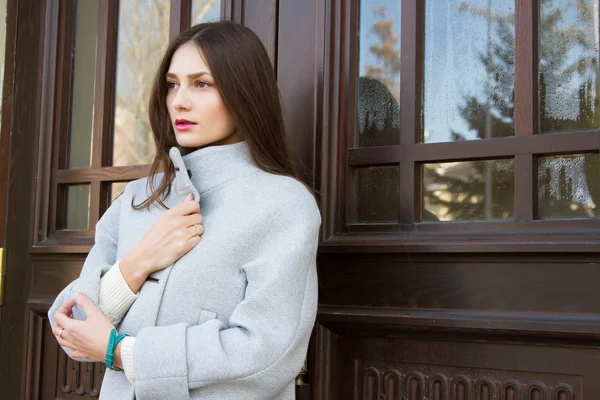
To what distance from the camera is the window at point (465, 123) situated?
4.71ft

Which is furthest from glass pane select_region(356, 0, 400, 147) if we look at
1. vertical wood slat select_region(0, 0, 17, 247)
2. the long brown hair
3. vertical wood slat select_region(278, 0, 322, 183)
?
vertical wood slat select_region(0, 0, 17, 247)

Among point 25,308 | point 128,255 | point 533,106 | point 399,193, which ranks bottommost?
point 25,308

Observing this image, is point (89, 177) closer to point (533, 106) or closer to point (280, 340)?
point (280, 340)

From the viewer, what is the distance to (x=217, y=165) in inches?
58.4

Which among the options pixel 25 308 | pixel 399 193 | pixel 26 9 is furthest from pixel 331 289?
pixel 26 9

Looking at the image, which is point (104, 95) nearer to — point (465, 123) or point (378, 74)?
point (378, 74)

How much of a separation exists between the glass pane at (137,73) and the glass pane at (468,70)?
795 millimetres

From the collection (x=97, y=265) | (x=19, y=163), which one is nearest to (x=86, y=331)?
(x=97, y=265)

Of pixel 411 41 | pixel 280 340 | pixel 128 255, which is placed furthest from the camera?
pixel 411 41

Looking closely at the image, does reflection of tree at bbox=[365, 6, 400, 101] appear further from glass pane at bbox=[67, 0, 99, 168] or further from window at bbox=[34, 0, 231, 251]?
glass pane at bbox=[67, 0, 99, 168]

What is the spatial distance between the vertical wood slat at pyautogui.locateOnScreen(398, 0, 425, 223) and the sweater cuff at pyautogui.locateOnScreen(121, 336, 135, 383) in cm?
62

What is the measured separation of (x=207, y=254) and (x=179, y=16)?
0.86 m

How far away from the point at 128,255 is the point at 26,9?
1.18 m

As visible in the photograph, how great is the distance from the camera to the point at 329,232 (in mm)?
1664
